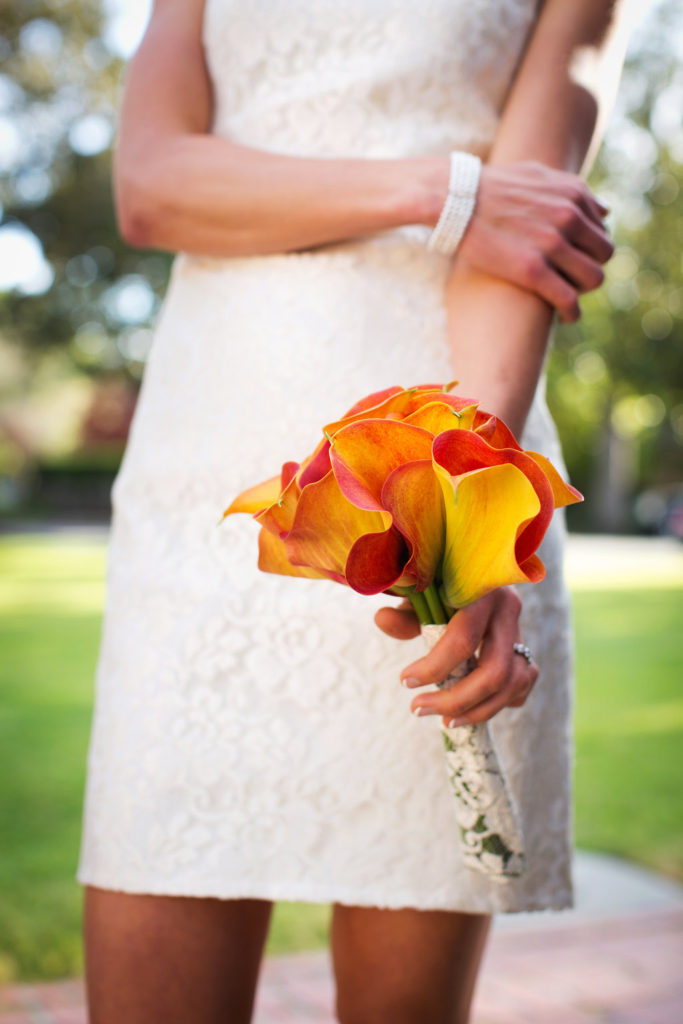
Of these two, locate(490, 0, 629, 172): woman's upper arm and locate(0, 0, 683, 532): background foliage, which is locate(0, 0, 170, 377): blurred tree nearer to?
locate(0, 0, 683, 532): background foliage

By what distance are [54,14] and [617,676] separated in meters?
9.11

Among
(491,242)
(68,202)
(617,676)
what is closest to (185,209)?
(491,242)

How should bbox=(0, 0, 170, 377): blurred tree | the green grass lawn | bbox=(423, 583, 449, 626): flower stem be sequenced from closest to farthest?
bbox=(423, 583, 449, 626): flower stem → the green grass lawn → bbox=(0, 0, 170, 377): blurred tree

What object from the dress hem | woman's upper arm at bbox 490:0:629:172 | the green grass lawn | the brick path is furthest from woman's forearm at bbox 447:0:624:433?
the green grass lawn

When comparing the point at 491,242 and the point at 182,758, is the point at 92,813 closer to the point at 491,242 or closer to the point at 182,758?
the point at 182,758

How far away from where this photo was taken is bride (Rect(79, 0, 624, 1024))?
44.1 inches

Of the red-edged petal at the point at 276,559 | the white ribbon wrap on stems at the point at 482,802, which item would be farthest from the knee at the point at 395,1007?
the red-edged petal at the point at 276,559

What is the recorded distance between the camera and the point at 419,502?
77 centimetres

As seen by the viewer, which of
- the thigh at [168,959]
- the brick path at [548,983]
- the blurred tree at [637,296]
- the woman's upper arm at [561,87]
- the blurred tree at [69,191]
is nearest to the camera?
the thigh at [168,959]

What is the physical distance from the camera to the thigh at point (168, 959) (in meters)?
1.08

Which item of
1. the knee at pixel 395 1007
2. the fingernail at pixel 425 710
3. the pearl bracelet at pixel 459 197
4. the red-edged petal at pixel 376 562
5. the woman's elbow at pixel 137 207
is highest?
the pearl bracelet at pixel 459 197

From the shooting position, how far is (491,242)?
1108 millimetres

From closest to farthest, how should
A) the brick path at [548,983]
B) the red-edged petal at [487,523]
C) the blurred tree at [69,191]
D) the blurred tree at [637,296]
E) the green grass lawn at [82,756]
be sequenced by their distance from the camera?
1. the red-edged petal at [487,523]
2. the brick path at [548,983]
3. the green grass lawn at [82,756]
4. the blurred tree at [69,191]
5. the blurred tree at [637,296]

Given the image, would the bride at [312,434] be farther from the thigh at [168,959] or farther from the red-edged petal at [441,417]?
the red-edged petal at [441,417]
